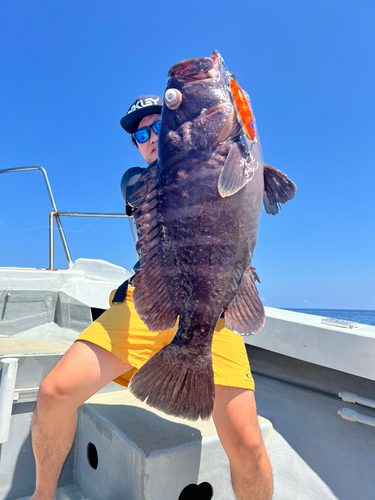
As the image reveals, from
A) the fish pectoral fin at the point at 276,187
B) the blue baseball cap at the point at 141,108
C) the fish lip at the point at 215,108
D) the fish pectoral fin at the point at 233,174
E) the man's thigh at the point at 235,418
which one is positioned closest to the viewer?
the fish pectoral fin at the point at 233,174

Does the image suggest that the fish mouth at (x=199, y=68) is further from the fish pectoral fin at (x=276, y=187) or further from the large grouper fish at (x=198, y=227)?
the fish pectoral fin at (x=276, y=187)

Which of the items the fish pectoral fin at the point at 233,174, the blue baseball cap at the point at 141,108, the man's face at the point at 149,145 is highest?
the blue baseball cap at the point at 141,108

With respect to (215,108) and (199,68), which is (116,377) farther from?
(199,68)

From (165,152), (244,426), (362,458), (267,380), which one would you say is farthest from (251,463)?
(165,152)

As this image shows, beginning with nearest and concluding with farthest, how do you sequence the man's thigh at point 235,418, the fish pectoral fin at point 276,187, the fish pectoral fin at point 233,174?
the fish pectoral fin at point 233,174, the fish pectoral fin at point 276,187, the man's thigh at point 235,418

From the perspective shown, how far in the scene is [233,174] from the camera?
47.7 inches

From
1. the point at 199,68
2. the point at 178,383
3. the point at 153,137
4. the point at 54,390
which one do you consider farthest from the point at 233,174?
the point at 54,390

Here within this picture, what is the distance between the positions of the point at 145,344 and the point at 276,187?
1024mm

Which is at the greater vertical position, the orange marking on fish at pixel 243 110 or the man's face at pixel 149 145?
the man's face at pixel 149 145

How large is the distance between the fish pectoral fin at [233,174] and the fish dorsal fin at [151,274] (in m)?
0.30

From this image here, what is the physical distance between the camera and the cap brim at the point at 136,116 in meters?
2.00

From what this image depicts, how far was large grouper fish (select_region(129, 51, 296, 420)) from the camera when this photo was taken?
127 cm

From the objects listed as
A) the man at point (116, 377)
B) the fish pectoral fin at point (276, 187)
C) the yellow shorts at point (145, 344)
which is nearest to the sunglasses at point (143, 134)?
the man at point (116, 377)

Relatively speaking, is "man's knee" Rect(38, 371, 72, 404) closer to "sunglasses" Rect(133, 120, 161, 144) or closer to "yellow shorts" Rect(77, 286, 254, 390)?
"yellow shorts" Rect(77, 286, 254, 390)
